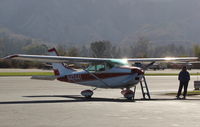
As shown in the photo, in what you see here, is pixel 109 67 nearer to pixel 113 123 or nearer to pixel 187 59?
pixel 187 59

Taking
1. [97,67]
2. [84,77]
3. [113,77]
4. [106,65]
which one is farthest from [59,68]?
[113,77]

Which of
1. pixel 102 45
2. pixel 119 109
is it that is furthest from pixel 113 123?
pixel 102 45

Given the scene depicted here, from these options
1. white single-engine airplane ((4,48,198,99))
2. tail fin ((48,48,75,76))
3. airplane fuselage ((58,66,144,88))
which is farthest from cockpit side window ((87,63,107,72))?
tail fin ((48,48,75,76))

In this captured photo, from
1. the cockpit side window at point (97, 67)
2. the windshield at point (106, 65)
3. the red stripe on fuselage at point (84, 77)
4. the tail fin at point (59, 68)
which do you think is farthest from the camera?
the tail fin at point (59, 68)

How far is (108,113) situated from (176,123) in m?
2.83

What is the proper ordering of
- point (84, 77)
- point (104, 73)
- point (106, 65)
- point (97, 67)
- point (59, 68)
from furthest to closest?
point (59, 68), point (84, 77), point (97, 67), point (106, 65), point (104, 73)

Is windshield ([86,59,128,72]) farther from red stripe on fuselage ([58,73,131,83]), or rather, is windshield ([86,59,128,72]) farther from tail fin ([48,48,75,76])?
tail fin ([48,48,75,76])

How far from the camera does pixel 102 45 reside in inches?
6166

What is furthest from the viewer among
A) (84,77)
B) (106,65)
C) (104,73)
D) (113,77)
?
(84,77)

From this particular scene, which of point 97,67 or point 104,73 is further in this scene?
point 97,67

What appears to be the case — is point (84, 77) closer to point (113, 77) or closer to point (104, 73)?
point (104, 73)

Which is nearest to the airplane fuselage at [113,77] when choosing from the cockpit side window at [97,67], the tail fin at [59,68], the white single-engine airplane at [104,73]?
the white single-engine airplane at [104,73]

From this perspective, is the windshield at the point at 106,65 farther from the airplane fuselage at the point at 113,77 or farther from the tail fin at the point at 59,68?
the tail fin at the point at 59,68

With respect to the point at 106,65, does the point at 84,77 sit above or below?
below
